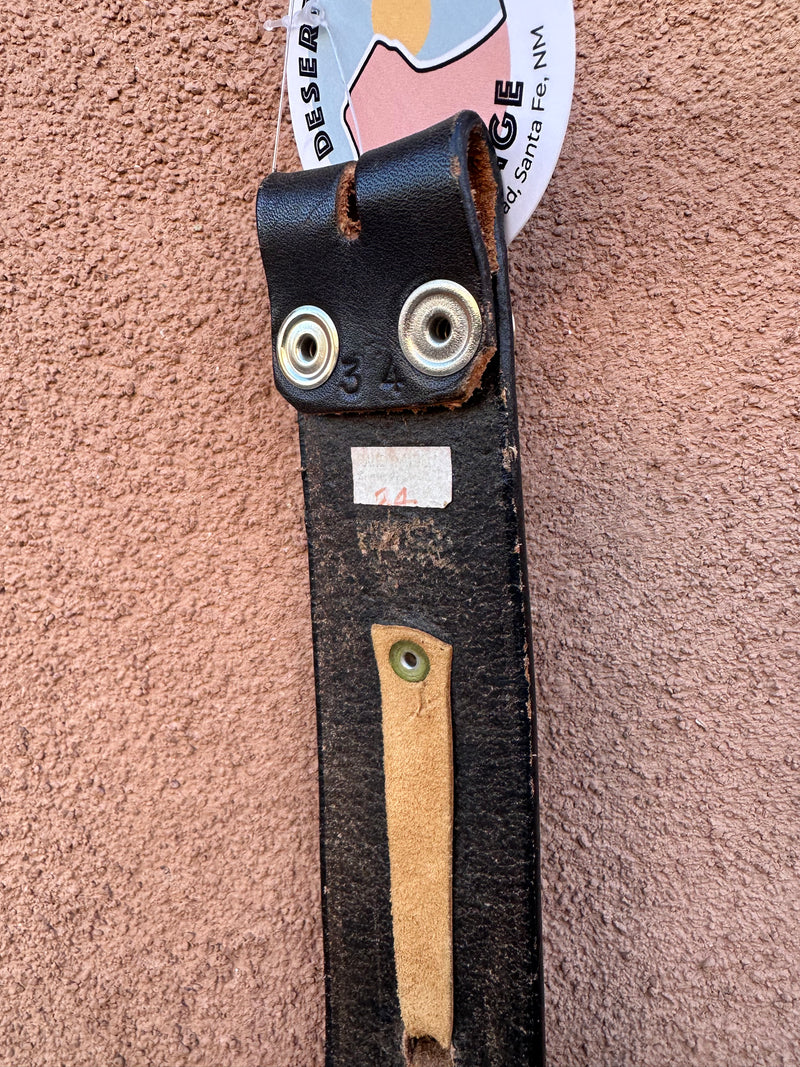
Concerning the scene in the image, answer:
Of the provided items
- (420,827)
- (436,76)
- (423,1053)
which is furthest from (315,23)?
(423,1053)

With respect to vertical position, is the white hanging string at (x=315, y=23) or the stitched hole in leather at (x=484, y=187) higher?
the white hanging string at (x=315, y=23)

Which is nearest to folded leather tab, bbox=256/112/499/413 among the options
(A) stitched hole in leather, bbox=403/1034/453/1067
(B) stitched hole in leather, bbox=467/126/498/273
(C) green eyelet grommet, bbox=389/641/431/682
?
(B) stitched hole in leather, bbox=467/126/498/273

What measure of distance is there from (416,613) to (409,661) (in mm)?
29

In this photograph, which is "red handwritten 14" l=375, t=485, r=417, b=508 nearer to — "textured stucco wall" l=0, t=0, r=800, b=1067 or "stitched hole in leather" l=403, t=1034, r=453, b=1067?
"textured stucco wall" l=0, t=0, r=800, b=1067

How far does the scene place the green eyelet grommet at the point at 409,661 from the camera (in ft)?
1.33

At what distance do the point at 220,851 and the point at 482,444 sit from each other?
0.34 meters

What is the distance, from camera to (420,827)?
415 mm

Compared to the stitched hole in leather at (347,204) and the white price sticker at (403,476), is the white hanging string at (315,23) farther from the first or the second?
the white price sticker at (403,476)

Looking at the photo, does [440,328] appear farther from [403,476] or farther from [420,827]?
[420,827]

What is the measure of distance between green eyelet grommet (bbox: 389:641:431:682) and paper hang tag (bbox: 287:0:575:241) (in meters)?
0.22

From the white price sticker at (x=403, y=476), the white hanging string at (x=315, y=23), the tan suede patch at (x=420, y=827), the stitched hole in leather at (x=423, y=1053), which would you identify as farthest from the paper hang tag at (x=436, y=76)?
the stitched hole in leather at (x=423, y=1053)

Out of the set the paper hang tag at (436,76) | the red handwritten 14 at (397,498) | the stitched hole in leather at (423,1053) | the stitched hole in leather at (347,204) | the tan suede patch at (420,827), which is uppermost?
the paper hang tag at (436,76)

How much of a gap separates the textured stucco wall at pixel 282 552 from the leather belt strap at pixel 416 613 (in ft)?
0.25

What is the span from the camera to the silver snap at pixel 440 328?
35 cm
